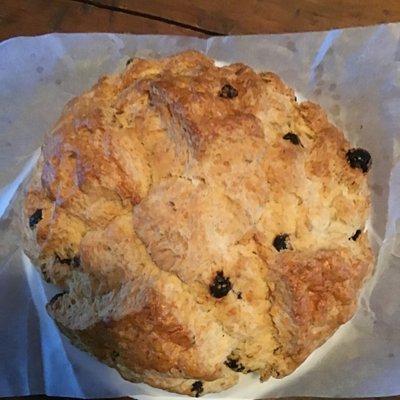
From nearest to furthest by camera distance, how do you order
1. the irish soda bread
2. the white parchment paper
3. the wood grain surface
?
the irish soda bread
the white parchment paper
the wood grain surface

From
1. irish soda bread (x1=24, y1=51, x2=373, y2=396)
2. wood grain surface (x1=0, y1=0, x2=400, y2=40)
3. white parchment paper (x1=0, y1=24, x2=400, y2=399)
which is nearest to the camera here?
irish soda bread (x1=24, y1=51, x2=373, y2=396)

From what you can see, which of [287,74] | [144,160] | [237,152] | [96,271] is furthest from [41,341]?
[287,74]

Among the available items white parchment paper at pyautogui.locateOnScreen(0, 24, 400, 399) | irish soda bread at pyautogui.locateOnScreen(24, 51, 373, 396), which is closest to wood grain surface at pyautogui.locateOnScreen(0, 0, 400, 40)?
white parchment paper at pyautogui.locateOnScreen(0, 24, 400, 399)

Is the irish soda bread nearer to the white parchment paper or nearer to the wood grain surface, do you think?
the white parchment paper

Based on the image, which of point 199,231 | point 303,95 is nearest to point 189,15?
point 303,95

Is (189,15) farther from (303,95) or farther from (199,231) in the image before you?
(199,231)

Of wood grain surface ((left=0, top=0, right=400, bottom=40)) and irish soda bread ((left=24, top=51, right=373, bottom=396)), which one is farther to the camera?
wood grain surface ((left=0, top=0, right=400, bottom=40))

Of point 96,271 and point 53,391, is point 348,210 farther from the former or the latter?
point 53,391

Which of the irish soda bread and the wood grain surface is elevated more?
the wood grain surface
